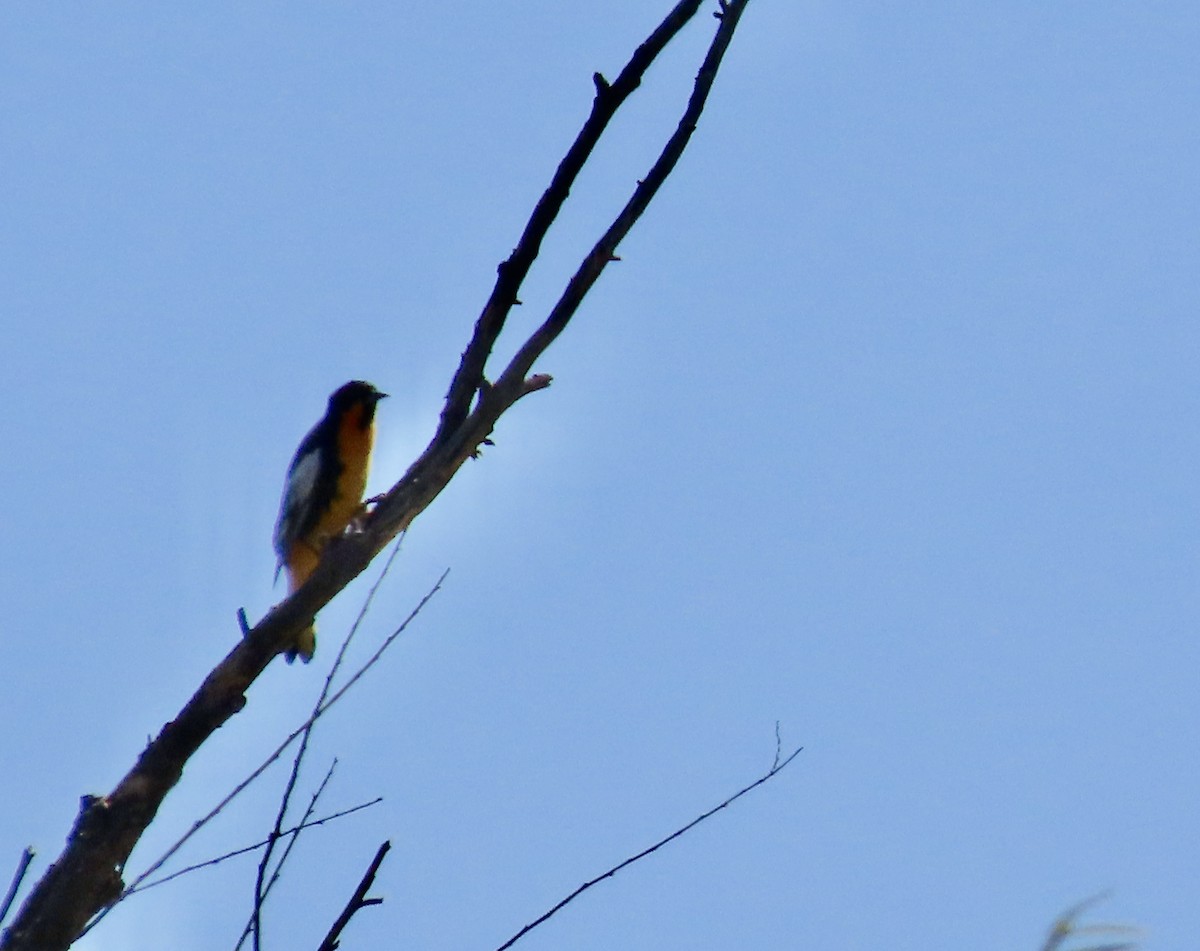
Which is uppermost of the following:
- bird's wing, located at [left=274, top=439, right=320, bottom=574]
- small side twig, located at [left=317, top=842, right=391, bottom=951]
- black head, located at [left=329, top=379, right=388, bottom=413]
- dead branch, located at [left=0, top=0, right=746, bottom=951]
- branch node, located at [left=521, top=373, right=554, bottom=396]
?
black head, located at [left=329, top=379, right=388, bottom=413]

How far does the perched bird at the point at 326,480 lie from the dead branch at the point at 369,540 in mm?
7173

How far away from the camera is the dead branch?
272 centimetres

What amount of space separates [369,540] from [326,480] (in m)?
7.88

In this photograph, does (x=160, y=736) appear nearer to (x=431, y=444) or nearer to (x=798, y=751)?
(x=431, y=444)

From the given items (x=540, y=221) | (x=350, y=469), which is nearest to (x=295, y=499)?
(x=350, y=469)

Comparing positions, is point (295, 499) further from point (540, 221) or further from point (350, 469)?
point (540, 221)

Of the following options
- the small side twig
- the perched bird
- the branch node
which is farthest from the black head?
the small side twig

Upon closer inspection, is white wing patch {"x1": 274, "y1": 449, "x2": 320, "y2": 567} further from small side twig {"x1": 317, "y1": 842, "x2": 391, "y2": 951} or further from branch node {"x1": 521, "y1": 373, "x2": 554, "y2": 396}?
small side twig {"x1": 317, "y1": 842, "x2": 391, "y2": 951}

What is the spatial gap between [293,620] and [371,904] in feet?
2.55

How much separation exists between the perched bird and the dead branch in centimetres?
717

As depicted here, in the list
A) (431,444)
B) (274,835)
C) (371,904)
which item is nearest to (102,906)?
(274,835)

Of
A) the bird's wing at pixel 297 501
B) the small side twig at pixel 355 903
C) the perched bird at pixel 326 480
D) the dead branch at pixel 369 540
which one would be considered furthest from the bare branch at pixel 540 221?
the bird's wing at pixel 297 501

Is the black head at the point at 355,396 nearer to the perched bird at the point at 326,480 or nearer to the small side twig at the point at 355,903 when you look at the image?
the perched bird at the point at 326,480

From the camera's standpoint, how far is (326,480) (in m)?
10.9
